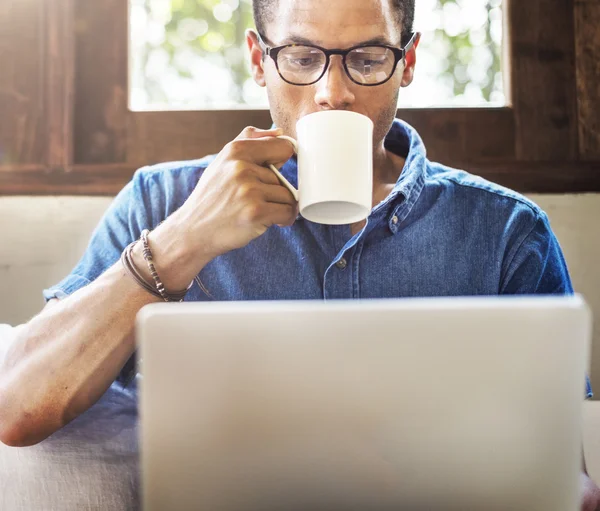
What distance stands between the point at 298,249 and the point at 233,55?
817 mm

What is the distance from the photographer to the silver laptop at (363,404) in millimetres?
520

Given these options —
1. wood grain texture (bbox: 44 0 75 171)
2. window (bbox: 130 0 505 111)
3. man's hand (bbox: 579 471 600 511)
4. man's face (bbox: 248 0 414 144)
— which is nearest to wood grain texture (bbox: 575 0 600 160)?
window (bbox: 130 0 505 111)

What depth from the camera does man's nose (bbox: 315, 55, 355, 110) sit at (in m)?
1.18

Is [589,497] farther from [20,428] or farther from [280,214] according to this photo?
[20,428]

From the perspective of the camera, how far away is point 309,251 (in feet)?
4.15

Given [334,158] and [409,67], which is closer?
[334,158]

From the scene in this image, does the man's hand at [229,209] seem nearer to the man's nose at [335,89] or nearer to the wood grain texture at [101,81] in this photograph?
the man's nose at [335,89]

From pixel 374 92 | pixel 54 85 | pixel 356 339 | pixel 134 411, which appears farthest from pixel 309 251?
pixel 54 85

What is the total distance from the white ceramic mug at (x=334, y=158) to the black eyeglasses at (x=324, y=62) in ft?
0.97

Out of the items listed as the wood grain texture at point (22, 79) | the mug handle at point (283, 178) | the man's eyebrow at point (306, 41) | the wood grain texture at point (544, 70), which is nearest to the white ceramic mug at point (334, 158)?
the mug handle at point (283, 178)

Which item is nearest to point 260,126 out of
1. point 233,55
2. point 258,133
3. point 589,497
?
point 233,55

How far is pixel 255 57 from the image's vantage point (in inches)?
54.8

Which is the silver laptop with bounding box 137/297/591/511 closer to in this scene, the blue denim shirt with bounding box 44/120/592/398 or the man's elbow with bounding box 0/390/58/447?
the man's elbow with bounding box 0/390/58/447

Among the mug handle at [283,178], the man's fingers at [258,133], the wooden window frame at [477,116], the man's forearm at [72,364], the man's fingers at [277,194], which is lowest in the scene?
the man's forearm at [72,364]
